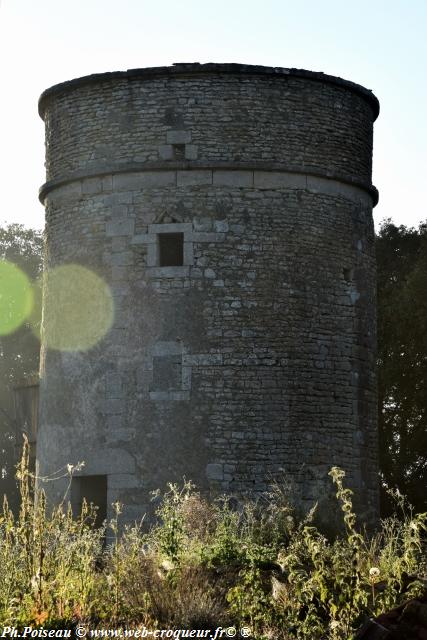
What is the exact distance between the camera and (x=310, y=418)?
44.7 ft

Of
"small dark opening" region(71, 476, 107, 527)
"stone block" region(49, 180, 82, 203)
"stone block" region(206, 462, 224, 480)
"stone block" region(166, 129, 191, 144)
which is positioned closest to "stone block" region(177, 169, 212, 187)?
"stone block" region(166, 129, 191, 144)

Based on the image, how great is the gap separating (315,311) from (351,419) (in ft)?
4.90

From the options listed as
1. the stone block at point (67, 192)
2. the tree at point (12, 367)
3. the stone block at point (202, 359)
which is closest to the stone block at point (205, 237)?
the stone block at point (202, 359)

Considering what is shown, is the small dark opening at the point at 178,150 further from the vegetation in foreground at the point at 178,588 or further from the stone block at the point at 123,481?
the vegetation in foreground at the point at 178,588

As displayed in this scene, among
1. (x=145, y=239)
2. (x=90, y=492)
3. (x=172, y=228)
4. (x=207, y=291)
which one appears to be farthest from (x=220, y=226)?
(x=90, y=492)

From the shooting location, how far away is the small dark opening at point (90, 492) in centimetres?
Result: 1401

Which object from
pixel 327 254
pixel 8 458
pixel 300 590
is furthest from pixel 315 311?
pixel 8 458

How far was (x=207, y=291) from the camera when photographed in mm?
13562

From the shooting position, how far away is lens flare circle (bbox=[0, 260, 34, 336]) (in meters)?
29.5

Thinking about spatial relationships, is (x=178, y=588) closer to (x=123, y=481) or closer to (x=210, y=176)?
(x=123, y=481)

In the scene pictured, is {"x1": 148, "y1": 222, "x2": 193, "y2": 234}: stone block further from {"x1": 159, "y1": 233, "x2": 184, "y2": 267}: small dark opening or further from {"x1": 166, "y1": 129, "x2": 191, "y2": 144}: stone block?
{"x1": 166, "y1": 129, "x2": 191, "y2": 144}: stone block

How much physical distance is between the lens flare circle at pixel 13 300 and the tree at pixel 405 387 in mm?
11606

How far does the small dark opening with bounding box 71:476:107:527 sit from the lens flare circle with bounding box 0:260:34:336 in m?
15.5

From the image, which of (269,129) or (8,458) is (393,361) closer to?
(269,129)
